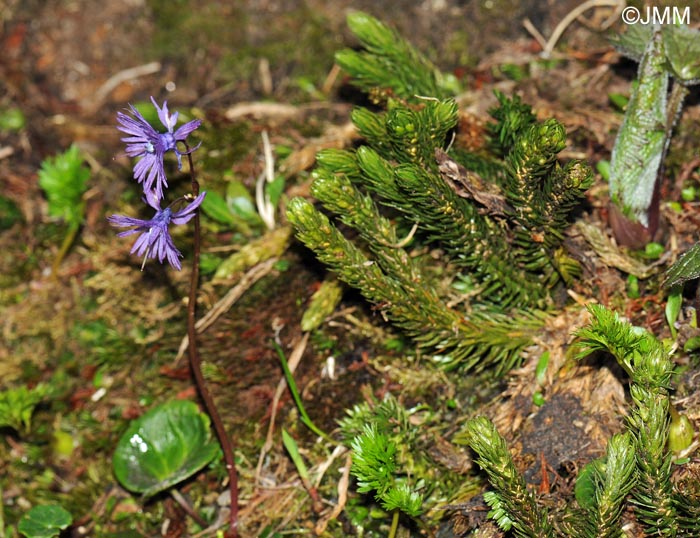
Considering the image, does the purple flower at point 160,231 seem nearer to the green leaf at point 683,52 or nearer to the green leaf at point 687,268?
the green leaf at point 687,268

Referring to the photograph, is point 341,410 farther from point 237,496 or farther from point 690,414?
point 690,414

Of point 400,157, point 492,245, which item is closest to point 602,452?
point 492,245

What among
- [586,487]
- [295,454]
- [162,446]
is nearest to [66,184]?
[162,446]

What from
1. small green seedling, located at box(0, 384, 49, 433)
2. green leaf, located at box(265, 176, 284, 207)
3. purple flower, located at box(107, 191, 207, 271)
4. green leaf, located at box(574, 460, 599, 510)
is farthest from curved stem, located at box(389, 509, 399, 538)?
small green seedling, located at box(0, 384, 49, 433)

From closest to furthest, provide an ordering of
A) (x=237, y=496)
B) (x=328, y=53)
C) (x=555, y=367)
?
(x=555, y=367), (x=237, y=496), (x=328, y=53)

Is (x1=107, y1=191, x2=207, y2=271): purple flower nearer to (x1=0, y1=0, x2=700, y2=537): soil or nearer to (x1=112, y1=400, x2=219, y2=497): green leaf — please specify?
(x1=0, y1=0, x2=700, y2=537): soil

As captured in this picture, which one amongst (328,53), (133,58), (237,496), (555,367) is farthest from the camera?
(133,58)

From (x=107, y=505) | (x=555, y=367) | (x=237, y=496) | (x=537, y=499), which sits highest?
(x=555, y=367)

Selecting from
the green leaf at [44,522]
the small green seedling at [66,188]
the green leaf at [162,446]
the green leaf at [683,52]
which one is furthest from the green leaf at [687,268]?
the small green seedling at [66,188]
